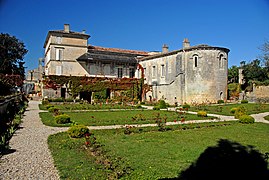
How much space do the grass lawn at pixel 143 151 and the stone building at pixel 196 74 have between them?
64.9ft

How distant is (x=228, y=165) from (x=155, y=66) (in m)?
29.6

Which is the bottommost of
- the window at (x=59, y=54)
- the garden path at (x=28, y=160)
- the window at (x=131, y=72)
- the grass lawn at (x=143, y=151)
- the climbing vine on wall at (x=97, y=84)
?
the garden path at (x=28, y=160)

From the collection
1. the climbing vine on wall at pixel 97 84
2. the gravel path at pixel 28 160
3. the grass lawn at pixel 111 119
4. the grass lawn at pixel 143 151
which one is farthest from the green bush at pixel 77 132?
the climbing vine on wall at pixel 97 84

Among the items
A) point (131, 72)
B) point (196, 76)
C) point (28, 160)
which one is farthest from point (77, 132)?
point (131, 72)

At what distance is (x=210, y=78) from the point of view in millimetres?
29266

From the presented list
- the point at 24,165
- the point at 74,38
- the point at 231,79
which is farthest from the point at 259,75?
the point at 24,165

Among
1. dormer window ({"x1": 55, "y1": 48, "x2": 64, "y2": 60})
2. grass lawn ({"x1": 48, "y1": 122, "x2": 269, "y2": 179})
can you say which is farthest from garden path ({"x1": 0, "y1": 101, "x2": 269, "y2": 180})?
dormer window ({"x1": 55, "y1": 48, "x2": 64, "y2": 60})

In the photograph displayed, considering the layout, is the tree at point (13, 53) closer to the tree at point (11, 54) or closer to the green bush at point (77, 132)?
the tree at point (11, 54)

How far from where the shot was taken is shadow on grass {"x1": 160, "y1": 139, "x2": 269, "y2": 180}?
5.01 m

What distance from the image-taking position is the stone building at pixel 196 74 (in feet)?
95.6

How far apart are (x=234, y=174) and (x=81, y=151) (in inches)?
166

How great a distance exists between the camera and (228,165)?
5.72 m

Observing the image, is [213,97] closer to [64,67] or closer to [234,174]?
[64,67]

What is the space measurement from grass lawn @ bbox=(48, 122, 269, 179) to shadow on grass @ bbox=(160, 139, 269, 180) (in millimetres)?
236
